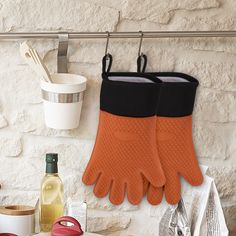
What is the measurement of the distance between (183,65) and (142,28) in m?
0.15

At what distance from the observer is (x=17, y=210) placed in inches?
63.7

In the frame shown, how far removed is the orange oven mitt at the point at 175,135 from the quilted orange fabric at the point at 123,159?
0.09 ft

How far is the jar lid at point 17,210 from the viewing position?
5.27ft

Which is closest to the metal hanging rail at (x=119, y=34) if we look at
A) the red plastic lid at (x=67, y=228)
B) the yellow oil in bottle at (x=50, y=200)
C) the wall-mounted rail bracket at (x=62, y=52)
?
the wall-mounted rail bracket at (x=62, y=52)

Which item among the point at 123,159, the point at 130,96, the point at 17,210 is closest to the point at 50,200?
the point at 17,210

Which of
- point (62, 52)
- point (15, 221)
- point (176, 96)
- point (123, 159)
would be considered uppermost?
point (62, 52)

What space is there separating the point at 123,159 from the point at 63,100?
0.24 meters

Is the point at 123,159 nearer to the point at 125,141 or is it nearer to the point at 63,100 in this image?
the point at 125,141

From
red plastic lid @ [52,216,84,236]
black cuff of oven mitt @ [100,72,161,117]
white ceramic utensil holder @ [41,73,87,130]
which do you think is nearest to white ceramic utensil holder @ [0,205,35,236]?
red plastic lid @ [52,216,84,236]

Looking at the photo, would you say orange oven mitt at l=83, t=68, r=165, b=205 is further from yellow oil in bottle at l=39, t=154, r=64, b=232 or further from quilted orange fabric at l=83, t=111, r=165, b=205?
yellow oil in bottle at l=39, t=154, r=64, b=232

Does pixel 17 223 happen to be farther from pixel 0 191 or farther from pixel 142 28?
pixel 142 28

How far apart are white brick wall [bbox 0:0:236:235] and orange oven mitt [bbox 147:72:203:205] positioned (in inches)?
1.6

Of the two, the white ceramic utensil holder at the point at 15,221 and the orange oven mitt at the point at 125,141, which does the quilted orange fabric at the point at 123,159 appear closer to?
the orange oven mitt at the point at 125,141

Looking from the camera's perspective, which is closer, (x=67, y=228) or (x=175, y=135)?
(x=67, y=228)
